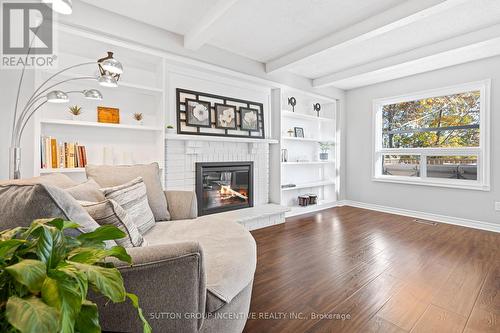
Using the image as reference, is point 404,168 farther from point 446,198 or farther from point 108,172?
point 108,172

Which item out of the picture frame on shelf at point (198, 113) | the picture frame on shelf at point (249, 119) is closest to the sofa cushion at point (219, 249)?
the picture frame on shelf at point (198, 113)

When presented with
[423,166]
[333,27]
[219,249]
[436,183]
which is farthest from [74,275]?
[423,166]

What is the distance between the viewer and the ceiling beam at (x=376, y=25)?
2.27 meters

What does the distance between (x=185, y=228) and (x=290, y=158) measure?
3.25 metres

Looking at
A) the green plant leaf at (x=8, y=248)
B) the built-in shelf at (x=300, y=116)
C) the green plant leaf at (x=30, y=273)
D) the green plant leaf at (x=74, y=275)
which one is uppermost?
the built-in shelf at (x=300, y=116)

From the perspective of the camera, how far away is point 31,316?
41 cm

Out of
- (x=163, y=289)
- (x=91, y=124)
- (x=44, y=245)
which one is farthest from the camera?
(x=91, y=124)

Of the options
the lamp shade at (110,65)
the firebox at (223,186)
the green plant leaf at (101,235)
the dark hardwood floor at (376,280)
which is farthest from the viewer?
the firebox at (223,186)

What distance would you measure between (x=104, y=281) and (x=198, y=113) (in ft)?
10.2

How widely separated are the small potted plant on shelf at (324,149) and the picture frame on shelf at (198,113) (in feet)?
8.53

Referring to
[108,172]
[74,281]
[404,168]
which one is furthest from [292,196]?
[74,281]

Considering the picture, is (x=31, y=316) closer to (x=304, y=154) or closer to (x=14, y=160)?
(x=14, y=160)

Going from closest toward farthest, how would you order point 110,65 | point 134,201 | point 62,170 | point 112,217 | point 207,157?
point 112,217
point 134,201
point 110,65
point 62,170
point 207,157

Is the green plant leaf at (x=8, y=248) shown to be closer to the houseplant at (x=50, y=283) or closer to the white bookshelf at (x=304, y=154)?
the houseplant at (x=50, y=283)
